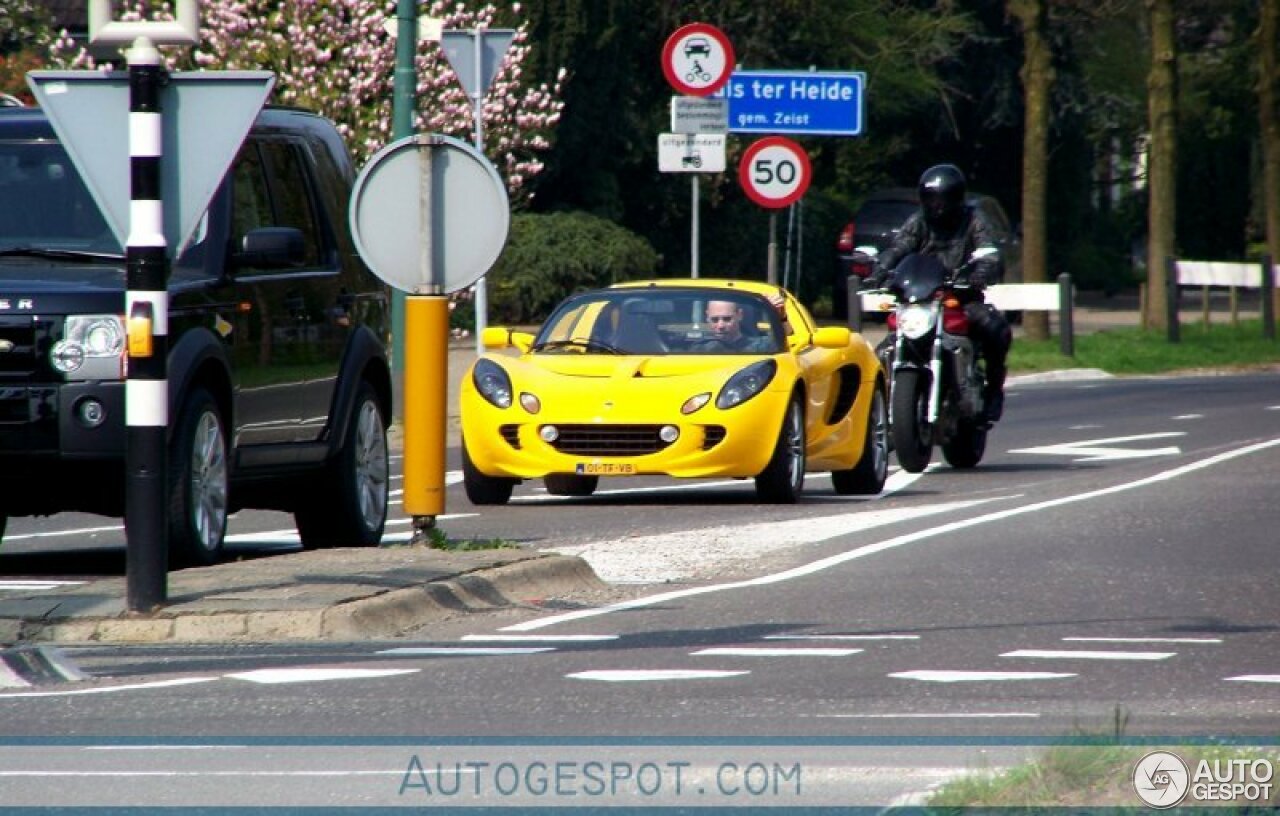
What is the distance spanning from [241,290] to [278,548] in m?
2.00

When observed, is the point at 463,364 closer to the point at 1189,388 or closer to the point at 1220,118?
the point at 1189,388

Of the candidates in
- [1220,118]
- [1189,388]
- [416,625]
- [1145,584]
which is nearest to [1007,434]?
[1189,388]

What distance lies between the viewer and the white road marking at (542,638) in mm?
9531

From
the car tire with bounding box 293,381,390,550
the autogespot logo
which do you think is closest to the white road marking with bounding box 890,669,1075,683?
the autogespot logo

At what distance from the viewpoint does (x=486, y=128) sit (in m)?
32.9

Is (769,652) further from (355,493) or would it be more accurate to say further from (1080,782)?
(355,493)

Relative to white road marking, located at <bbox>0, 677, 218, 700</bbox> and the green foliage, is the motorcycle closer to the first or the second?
white road marking, located at <bbox>0, 677, 218, 700</bbox>

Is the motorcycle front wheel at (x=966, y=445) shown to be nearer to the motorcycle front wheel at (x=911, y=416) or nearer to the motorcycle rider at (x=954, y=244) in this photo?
the motorcycle rider at (x=954, y=244)

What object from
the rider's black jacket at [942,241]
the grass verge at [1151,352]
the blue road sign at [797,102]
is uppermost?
the blue road sign at [797,102]

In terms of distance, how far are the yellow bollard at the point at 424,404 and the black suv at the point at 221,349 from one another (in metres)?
0.59

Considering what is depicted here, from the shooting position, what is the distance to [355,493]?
13.1 meters

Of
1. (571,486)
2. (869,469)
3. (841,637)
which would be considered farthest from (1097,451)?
(841,637)

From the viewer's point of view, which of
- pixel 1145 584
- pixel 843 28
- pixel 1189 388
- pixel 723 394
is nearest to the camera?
pixel 1145 584

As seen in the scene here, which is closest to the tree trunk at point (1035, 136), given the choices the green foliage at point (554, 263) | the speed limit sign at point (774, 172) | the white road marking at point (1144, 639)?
the green foliage at point (554, 263)
